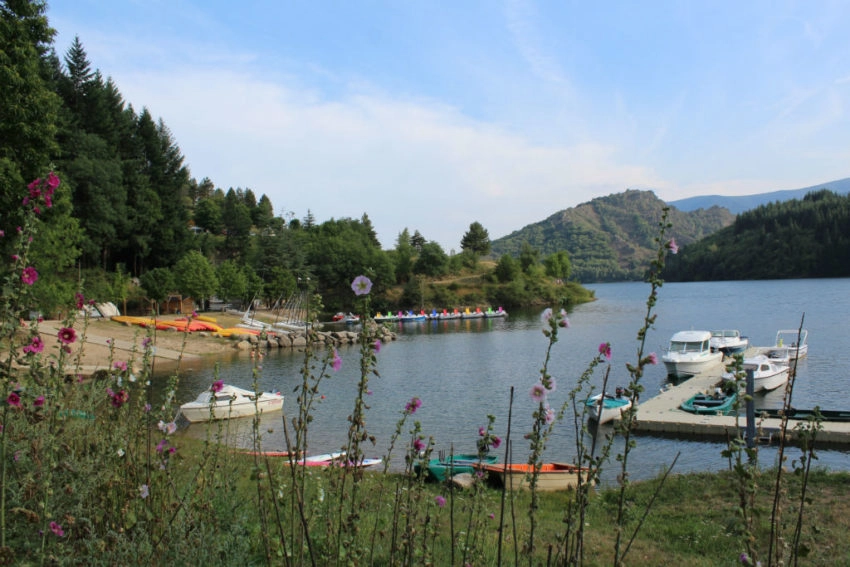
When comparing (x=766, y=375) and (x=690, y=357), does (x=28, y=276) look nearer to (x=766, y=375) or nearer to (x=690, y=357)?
(x=766, y=375)

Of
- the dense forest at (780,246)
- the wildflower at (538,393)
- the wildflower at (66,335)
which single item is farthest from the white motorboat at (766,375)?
the dense forest at (780,246)

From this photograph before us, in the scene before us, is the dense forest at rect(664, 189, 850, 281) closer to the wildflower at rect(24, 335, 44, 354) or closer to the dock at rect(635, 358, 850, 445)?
the dock at rect(635, 358, 850, 445)

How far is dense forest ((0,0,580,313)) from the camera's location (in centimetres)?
2080

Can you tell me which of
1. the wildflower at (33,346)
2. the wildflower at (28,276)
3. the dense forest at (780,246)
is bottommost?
the wildflower at (33,346)

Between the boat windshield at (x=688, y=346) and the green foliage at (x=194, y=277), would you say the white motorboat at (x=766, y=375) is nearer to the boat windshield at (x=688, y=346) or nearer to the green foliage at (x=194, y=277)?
the boat windshield at (x=688, y=346)

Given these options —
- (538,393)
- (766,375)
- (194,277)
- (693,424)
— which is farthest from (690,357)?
(194,277)

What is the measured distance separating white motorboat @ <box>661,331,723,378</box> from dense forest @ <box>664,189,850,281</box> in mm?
96846

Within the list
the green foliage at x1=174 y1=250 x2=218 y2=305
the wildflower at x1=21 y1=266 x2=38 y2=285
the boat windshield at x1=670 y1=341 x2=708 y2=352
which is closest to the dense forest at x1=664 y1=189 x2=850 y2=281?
the green foliage at x1=174 y1=250 x2=218 y2=305

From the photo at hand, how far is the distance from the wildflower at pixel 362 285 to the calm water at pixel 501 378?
3.97 ft

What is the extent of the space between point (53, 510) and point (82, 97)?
65.8 metres

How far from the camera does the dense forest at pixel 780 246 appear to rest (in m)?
130

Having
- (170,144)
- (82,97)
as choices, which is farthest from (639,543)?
A: (170,144)

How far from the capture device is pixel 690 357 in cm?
2891

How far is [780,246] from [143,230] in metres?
139
